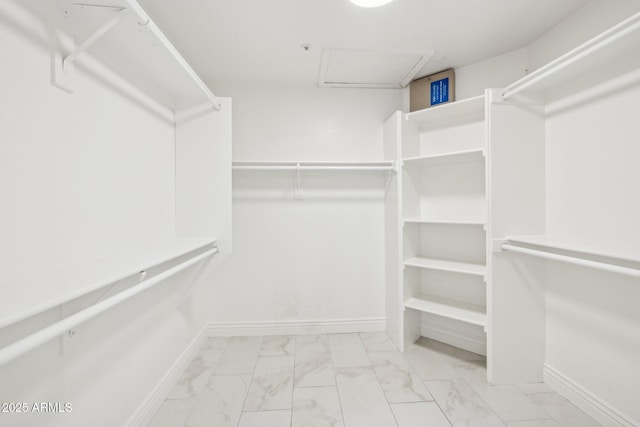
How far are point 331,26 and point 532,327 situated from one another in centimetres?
231

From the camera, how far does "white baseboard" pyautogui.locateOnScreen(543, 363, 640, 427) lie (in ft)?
4.42

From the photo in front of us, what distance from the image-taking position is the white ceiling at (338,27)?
149 centimetres

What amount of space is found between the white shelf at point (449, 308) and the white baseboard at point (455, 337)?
24 centimetres

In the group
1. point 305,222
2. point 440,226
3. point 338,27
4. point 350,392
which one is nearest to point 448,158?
point 440,226

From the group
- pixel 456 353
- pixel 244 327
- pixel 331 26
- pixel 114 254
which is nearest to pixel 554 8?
pixel 331 26

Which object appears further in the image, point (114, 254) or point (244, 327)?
point (244, 327)

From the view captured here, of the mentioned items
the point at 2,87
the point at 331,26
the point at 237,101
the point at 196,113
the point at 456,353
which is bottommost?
the point at 456,353

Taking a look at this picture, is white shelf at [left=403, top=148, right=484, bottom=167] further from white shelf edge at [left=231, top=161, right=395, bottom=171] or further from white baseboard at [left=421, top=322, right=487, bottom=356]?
white baseboard at [left=421, top=322, right=487, bottom=356]

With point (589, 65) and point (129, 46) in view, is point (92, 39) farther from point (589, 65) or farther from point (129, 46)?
point (589, 65)

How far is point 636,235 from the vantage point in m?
1.27

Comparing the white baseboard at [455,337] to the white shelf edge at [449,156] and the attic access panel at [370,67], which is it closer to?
the white shelf edge at [449,156]

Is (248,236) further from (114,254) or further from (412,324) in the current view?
(412,324)

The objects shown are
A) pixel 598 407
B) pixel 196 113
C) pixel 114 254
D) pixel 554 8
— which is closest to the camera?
pixel 114 254

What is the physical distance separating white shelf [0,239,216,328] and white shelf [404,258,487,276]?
1721 mm
